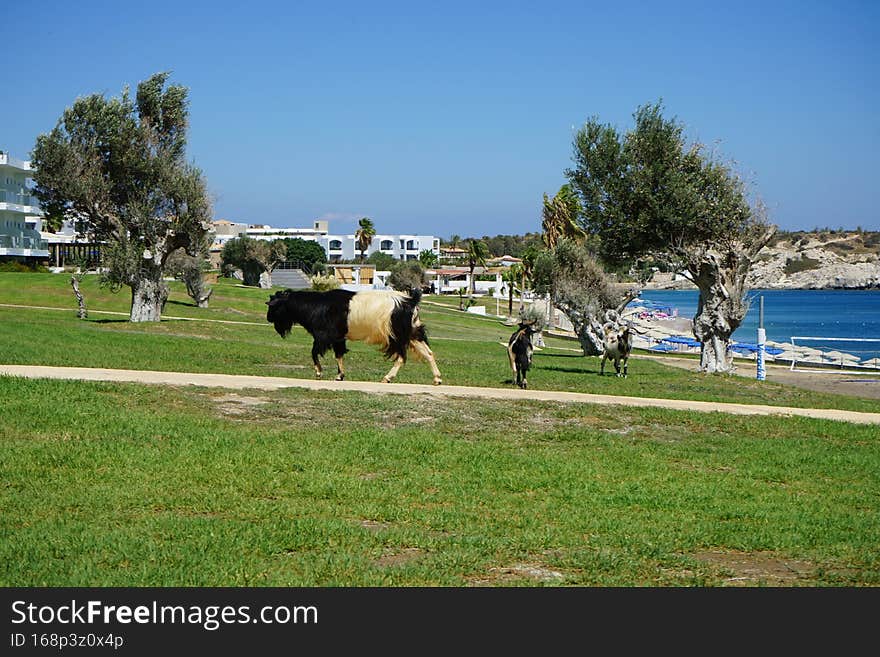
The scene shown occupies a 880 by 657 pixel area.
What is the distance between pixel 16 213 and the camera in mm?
81750

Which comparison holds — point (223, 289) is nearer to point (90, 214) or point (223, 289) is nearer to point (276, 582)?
point (90, 214)

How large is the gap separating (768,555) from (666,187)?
24.9 m

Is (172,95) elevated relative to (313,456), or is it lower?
elevated

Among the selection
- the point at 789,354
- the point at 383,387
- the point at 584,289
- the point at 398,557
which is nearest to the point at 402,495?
the point at 398,557

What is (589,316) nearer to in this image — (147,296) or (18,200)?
(147,296)

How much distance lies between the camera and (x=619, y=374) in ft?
99.6

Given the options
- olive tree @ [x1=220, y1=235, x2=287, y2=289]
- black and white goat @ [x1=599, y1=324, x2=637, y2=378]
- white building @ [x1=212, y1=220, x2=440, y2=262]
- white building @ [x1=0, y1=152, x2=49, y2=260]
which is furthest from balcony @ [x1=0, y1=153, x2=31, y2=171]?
white building @ [x1=212, y1=220, x2=440, y2=262]

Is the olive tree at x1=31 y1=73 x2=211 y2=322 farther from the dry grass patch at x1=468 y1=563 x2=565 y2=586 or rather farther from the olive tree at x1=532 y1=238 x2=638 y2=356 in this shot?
the dry grass patch at x1=468 y1=563 x2=565 y2=586

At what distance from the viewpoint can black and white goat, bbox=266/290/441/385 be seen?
19016 mm

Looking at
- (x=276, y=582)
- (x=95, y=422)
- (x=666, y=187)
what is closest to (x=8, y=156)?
(x=666, y=187)

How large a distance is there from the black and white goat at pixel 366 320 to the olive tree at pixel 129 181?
21938 mm

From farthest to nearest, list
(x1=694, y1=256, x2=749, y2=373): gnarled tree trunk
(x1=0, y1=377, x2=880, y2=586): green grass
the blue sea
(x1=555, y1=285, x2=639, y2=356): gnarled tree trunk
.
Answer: the blue sea → (x1=555, y1=285, x2=639, y2=356): gnarled tree trunk → (x1=694, y1=256, x2=749, y2=373): gnarled tree trunk → (x1=0, y1=377, x2=880, y2=586): green grass

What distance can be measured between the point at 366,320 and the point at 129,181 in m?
23.9

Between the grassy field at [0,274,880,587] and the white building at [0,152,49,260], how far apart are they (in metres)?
70.6
